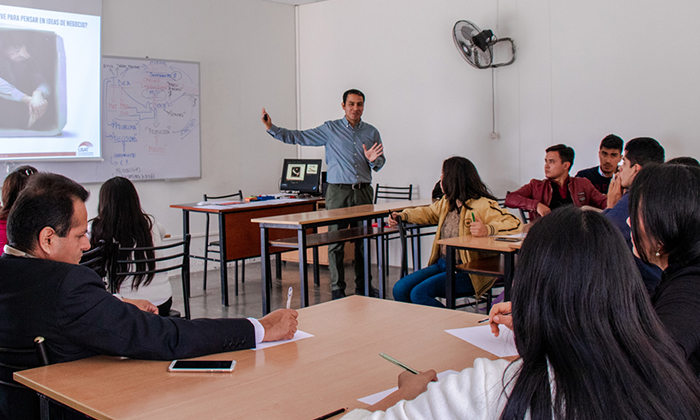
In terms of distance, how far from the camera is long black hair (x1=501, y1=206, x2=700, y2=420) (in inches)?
32.0

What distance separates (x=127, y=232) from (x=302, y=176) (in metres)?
3.30

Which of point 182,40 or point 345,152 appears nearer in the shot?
point 345,152

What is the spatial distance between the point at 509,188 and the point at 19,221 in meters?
4.96

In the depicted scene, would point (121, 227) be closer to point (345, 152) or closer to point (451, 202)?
point (451, 202)

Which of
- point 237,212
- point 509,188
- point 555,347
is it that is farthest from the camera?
point 509,188

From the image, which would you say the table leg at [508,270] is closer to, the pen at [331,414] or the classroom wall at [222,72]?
the pen at [331,414]

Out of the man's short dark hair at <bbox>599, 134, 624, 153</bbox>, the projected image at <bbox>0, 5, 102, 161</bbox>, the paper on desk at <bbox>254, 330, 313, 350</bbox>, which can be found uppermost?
the projected image at <bbox>0, 5, 102, 161</bbox>

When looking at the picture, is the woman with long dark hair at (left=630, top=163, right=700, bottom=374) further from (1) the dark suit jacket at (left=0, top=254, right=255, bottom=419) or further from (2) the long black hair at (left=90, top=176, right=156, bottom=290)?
(2) the long black hair at (left=90, top=176, right=156, bottom=290)

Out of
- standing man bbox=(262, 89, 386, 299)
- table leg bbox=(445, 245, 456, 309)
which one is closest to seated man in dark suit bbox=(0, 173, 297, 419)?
table leg bbox=(445, 245, 456, 309)

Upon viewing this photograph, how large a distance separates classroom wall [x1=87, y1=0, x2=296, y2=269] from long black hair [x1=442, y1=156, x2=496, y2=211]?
3573 mm

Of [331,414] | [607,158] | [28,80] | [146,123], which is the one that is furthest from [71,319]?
[146,123]

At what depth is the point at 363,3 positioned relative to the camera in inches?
274

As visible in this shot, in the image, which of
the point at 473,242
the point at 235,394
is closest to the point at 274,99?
the point at 473,242

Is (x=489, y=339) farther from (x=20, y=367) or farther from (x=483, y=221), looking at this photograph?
(x=483, y=221)
